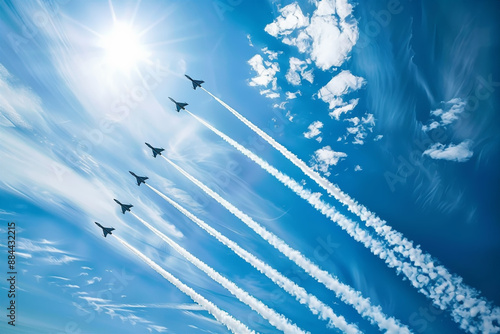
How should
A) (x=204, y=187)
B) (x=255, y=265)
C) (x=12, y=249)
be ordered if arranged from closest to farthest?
(x=12, y=249) < (x=255, y=265) < (x=204, y=187)

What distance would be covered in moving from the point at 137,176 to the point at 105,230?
14.5 metres

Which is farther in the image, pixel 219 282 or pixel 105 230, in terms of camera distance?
pixel 105 230

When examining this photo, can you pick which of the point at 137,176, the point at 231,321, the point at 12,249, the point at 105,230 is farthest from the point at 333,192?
the point at 12,249

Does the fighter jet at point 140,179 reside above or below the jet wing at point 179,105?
below

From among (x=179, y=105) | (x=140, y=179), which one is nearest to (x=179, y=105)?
(x=179, y=105)

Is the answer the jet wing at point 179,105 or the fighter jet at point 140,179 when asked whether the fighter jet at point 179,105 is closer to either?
the jet wing at point 179,105

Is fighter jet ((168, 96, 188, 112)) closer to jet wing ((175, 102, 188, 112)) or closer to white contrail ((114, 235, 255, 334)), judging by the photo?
jet wing ((175, 102, 188, 112))

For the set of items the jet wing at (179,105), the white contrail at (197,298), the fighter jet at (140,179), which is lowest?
the white contrail at (197,298)

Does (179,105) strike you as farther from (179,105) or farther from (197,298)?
(197,298)

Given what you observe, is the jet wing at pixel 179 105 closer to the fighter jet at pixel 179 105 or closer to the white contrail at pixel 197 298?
the fighter jet at pixel 179 105

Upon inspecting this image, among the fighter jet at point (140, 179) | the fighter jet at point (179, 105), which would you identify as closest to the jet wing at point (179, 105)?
the fighter jet at point (179, 105)

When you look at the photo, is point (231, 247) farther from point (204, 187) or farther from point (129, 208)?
point (129, 208)

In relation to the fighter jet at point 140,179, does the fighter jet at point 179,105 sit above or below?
above

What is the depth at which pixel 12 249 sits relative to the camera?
151 ft
